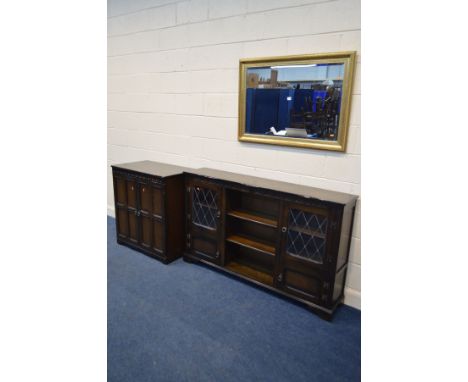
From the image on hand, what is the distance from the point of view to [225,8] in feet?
9.13

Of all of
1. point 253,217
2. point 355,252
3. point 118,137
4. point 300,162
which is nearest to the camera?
point 355,252

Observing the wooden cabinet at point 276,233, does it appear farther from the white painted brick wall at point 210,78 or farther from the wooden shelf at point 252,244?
the white painted brick wall at point 210,78

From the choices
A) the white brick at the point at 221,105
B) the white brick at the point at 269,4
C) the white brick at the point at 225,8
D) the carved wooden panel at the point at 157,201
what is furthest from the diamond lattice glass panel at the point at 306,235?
the white brick at the point at 225,8

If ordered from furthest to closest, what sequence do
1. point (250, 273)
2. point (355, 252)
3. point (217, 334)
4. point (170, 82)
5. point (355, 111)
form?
point (170, 82), point (250, 273), point (355, 252), point (355, 111), point (217, 334)

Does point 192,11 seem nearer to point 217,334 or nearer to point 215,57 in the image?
point 215,57

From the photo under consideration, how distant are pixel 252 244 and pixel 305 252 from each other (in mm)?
561

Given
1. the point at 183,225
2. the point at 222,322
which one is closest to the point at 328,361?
the point at 222,322

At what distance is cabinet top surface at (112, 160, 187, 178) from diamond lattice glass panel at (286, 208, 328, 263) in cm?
137

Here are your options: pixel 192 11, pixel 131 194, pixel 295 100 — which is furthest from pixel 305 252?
pixel 192 11

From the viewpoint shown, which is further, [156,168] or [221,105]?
[156,168]

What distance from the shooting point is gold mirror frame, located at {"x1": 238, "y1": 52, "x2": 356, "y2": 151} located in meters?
2.24
